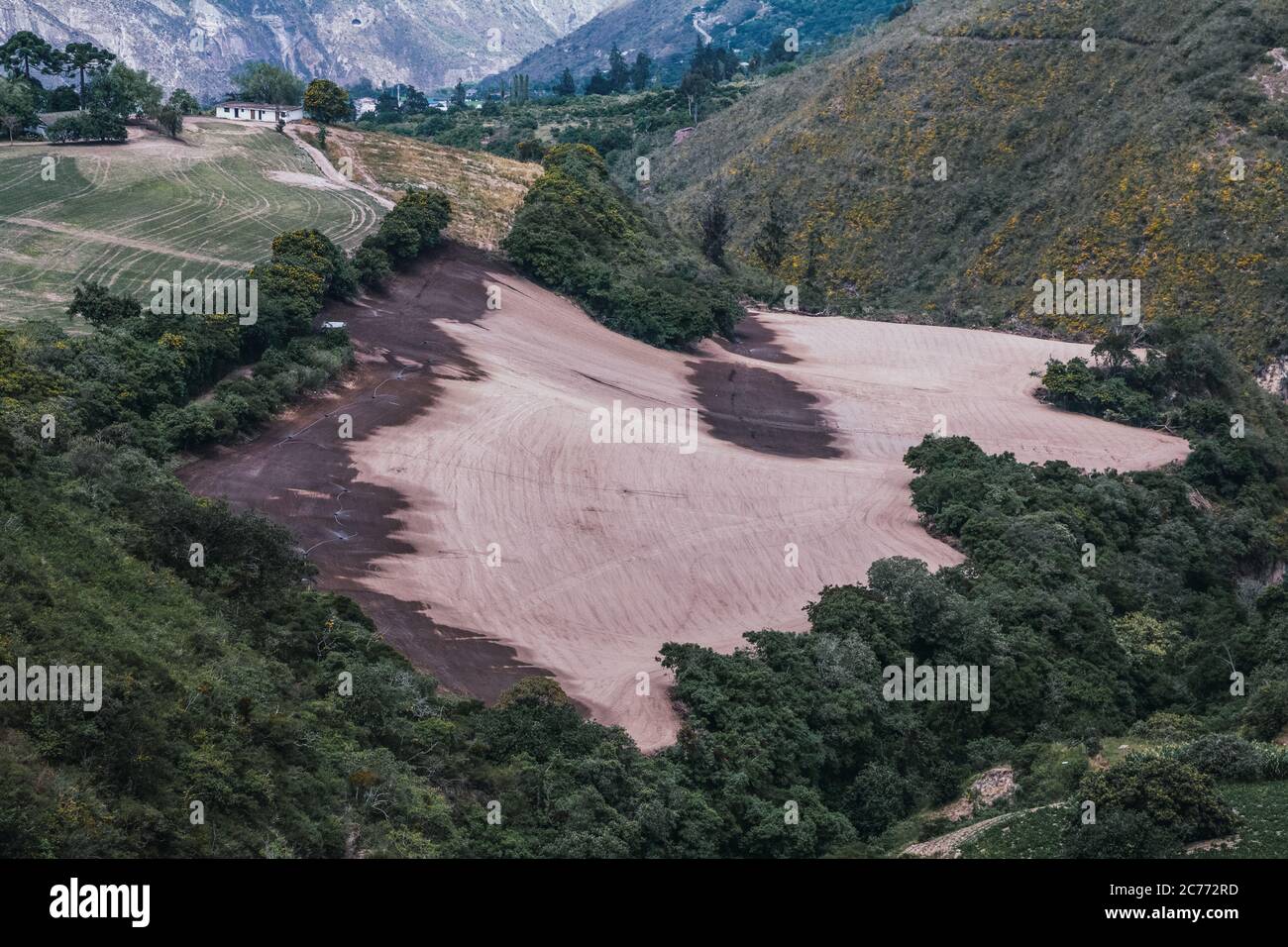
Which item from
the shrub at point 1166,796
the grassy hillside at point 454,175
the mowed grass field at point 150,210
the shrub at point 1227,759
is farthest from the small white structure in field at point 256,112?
the shrub at point 1166,796

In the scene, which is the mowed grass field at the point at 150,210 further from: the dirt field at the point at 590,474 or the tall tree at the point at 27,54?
the tall tree at the point at 27,54

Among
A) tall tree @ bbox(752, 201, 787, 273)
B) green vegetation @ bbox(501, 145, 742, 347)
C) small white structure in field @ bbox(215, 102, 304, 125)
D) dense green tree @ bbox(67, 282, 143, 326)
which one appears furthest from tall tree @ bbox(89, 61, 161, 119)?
dense green tree @ bbox(67, 282, 143, 326)

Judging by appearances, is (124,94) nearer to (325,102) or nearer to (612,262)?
(325,102)

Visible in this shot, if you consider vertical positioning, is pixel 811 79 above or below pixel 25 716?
above

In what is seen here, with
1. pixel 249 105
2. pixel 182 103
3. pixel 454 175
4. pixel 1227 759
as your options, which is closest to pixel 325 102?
pixel 249 105
